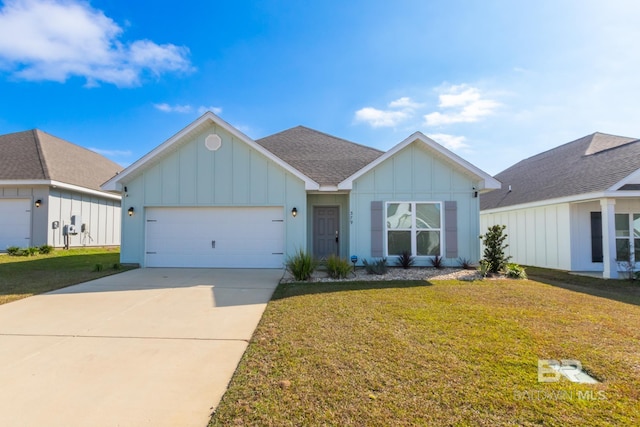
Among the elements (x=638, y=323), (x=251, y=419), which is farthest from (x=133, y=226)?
(x=638, y=323)

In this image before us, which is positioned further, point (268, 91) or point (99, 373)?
point (268, 91)

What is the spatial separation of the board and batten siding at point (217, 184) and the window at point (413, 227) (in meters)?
2.83

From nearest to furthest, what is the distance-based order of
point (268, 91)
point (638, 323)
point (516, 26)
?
point (638, 323) → point (516, 26) → point (268, 91)

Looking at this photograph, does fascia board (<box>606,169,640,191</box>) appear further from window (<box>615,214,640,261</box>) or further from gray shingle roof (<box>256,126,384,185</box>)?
gray shingle roof (<box>256,126,384,185</box>)

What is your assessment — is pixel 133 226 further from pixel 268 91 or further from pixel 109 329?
pixel 268 91

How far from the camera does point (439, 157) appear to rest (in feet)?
31.9

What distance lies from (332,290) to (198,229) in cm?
555

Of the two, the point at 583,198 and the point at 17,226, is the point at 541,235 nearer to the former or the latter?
the point at 583,198

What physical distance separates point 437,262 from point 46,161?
1721 centimetres

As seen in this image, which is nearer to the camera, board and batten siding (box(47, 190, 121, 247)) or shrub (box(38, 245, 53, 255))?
shrub (box(38, 245, 53, 255))

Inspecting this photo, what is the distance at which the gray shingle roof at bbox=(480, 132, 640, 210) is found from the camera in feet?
31.0

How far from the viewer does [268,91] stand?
1270 cm

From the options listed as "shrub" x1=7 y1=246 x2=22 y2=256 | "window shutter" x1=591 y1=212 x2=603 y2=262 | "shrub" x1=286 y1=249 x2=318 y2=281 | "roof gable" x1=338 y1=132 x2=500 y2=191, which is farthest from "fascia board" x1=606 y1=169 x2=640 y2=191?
"shrub" x1=7 y1=246 x2=22 y2=256

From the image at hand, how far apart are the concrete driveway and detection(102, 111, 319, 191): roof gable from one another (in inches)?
168
